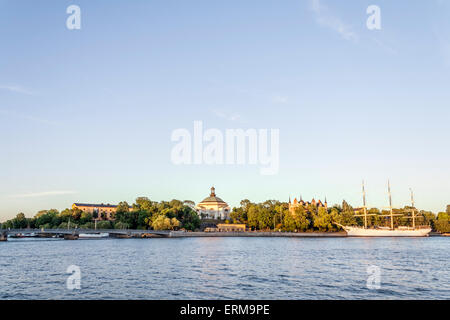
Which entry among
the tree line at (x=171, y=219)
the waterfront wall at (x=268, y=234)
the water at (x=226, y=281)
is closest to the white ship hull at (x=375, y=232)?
the waterfront wall at (x=268, y=234)

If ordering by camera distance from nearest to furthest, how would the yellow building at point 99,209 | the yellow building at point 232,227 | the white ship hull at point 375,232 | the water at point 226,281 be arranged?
1. the water at point 226,281
2. the white ship hull at point 375,232
3. the yellow building at point 232,227
4. the yellow building at point 99,209

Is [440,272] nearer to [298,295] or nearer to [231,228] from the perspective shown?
[298,295]

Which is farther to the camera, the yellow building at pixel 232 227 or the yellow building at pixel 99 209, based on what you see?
the yellow building at pixel 99 209

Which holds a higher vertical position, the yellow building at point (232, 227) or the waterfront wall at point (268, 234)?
the yellow building at point (232, 227)

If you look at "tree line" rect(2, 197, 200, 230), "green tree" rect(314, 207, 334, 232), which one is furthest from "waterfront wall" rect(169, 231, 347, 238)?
"tree line" rect(2, 197, 200, 230)

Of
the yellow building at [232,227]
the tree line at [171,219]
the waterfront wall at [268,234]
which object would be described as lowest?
the waterfront wall at [268,234]

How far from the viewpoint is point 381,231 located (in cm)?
14912

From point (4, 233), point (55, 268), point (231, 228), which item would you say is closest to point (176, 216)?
point (231, 228)

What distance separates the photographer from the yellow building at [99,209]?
17693 centimetres

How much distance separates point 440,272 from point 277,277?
→ 18234 millimetres

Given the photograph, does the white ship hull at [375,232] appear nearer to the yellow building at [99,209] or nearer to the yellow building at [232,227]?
the yellow building at [232,227]

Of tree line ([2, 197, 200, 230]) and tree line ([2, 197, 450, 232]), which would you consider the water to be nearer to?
tree line ([2, 197, 200, 230])

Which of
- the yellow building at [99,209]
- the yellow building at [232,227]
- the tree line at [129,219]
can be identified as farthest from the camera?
the yellow building at [99,209]

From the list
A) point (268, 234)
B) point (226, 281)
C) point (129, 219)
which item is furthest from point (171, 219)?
point (226, 281)
